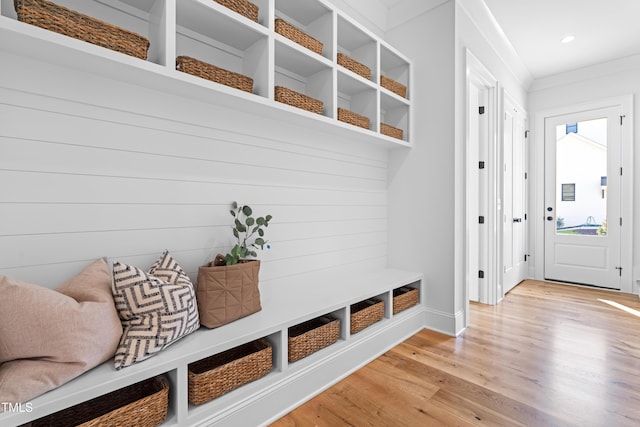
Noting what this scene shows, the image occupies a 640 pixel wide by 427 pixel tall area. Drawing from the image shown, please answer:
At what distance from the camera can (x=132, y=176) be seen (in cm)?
143

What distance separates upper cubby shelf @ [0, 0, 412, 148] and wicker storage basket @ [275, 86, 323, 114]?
0.03m

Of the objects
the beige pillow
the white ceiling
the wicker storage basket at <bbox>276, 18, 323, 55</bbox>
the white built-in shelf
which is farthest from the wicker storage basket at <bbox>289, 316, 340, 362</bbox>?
the white ceiling

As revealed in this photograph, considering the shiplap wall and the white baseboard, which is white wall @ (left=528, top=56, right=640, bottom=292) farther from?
the shiplap wall

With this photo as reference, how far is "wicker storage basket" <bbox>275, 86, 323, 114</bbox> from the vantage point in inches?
67.2

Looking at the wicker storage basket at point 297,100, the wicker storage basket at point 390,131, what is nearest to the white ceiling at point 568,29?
the wicker storage basket at point 390,131

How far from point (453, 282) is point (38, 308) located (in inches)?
96.3

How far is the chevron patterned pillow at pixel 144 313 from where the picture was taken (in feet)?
3.75

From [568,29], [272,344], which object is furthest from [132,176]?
[568,29]

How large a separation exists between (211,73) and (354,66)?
108cm

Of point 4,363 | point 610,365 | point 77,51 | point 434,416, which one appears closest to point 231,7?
point 77,51

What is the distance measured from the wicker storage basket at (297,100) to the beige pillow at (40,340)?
4.26 ft

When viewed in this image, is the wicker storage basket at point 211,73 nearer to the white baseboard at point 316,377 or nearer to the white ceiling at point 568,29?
the white baseboard at point 316,377

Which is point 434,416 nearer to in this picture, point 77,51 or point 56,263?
point 56,263

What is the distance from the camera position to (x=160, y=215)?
152 centimetres
